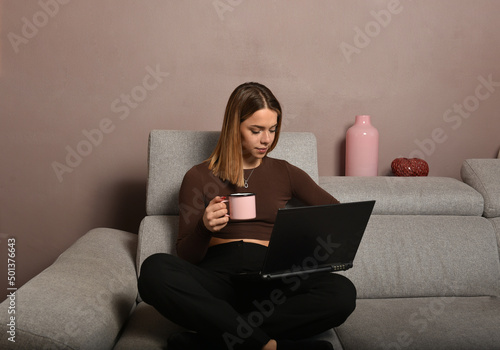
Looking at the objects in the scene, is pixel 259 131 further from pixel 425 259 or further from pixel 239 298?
pixel 425 259

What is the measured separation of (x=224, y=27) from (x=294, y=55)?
0.39 metres

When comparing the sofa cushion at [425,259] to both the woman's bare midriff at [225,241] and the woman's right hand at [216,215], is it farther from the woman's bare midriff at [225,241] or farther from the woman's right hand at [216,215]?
the woman's right hand at [216,215]

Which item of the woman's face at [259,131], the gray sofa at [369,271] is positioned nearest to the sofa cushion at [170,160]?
the gray sofa at [369,271]

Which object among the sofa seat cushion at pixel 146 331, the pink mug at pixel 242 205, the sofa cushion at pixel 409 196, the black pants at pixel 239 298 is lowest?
A: the sofa seat cushion at pixel 146 331

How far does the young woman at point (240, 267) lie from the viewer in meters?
1.47

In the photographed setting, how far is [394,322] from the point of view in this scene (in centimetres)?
171

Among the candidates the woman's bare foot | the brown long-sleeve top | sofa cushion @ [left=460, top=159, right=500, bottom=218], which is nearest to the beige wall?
sofa cushion @ [left=460, top=159, right=500, bottom=218]

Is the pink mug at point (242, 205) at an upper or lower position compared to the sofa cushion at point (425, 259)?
upper

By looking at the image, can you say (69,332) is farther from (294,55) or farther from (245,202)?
(294,55)

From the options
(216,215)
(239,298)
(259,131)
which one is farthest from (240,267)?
(259,131)

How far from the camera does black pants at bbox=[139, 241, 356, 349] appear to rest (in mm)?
1446

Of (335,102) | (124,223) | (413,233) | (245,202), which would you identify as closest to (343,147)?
(335,102)

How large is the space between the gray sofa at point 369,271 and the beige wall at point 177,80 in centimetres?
47

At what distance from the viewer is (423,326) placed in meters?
1.68
